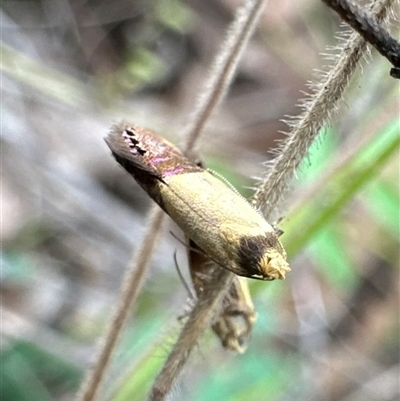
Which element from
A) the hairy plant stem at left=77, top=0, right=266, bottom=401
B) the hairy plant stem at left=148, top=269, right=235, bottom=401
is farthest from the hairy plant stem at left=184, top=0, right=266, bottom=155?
the hairy plant stem at left=148, top=269, right=235, bottom=401

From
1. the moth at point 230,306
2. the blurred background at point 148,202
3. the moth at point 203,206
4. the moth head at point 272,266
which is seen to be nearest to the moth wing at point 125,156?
the moth at point 203,206

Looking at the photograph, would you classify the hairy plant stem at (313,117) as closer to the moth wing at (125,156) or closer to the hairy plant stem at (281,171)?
the hairy plant stem at (281,171)

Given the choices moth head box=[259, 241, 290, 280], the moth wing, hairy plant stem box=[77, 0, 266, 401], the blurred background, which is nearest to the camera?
moth head box=[259, 241, 290, 280]

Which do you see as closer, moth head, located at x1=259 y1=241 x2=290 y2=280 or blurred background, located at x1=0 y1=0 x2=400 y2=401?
moth head, located at x1=259 y1=241 x2=290 y2=280

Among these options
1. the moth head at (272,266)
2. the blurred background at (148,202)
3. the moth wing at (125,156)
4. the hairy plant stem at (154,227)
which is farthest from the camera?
the blurred background at (148,202)

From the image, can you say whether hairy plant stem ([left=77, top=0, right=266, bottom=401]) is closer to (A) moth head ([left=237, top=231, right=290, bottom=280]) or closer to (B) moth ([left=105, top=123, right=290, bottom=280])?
(B) moth ([left=105, top=123, right=290, bottom=280])

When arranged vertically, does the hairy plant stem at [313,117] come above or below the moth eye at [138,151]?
above

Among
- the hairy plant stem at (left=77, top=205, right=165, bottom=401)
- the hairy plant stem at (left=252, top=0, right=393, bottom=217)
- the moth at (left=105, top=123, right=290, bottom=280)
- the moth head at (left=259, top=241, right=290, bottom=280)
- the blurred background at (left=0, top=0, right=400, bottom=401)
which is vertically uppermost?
the hairy plant stem at (left=252, top=0, right=393, bottom=217)
